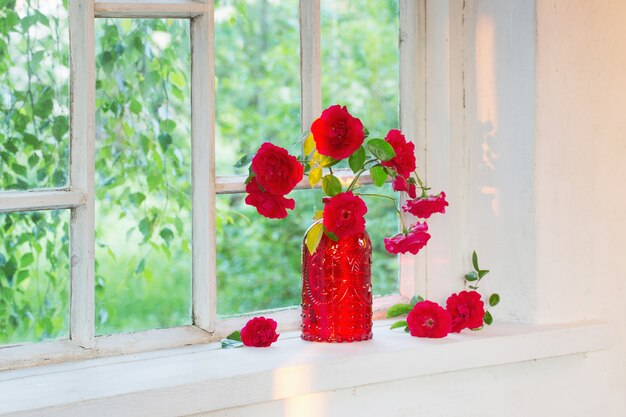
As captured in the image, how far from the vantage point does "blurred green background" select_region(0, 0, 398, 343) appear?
5.94 feet

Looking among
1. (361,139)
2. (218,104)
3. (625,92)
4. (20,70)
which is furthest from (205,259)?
(625,92)

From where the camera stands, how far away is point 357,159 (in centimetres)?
176

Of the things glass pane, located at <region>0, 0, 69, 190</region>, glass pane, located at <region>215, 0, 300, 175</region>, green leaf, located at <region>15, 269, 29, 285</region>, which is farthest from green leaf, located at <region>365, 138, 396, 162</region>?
green leaf, located at <region>15, 269, 29, 285</region>

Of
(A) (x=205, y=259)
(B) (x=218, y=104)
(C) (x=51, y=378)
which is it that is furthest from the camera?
(B) (x=218, y=104)

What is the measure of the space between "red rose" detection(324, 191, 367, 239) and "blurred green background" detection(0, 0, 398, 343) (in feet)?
0.90

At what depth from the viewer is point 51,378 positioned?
59.4 inches

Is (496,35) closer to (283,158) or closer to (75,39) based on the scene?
(283,158)

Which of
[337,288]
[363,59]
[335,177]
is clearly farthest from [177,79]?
[337,288]

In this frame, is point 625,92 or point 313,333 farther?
point 625,92

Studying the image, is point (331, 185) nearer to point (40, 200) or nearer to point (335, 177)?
point (335, 177)

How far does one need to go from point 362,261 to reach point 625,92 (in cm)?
72

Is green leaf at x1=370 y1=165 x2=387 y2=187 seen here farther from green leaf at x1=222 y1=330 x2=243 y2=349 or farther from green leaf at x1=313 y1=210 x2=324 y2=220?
green leaf at x1=222 y1=330 x2=243 y2=349

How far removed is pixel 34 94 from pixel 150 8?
11.6 inches

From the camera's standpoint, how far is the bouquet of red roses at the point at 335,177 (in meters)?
1.66
